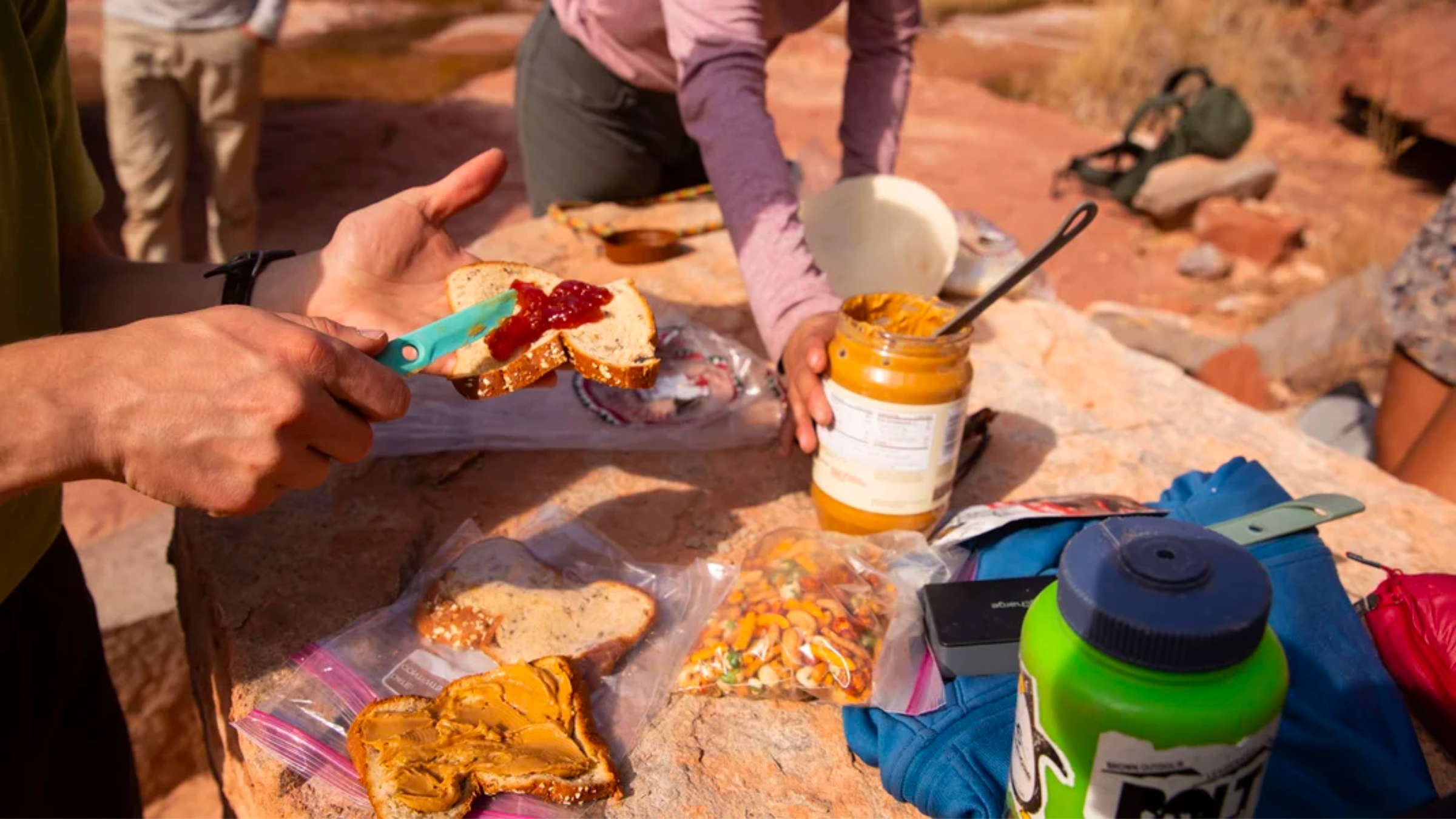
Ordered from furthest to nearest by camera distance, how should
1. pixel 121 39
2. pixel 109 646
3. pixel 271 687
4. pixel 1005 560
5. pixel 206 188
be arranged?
pixel 206 188 → pixel 121 39 → pixel 109 646 → pixel 1005 560 → pixel 271 687

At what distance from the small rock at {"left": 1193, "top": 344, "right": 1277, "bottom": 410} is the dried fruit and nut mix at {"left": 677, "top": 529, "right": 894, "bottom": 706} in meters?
3.09

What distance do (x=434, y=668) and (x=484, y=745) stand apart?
11.1 inches

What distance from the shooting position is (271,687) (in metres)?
1.70

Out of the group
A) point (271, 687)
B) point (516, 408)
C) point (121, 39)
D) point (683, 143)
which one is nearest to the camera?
point (271, 687)

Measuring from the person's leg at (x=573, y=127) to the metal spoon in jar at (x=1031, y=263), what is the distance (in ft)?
5.81

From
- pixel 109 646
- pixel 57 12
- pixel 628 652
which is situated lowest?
pixel 109 646

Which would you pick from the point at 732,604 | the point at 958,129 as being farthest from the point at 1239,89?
the point at 732,604

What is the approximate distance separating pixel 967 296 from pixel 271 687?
236cm

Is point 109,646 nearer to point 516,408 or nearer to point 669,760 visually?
point 516,408

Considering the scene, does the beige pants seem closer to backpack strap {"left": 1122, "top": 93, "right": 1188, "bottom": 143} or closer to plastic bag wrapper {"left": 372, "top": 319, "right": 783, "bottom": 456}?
plastic bag wrapper {"left": 372, "top": 319, "right": 783, "bottom": 456}

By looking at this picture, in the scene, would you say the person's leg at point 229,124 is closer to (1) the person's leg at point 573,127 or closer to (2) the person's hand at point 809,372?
(1) the person's leg at point 573,127

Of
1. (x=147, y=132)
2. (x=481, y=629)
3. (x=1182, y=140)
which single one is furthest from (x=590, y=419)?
(x=1182, y=140)

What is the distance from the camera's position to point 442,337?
5.54 ft

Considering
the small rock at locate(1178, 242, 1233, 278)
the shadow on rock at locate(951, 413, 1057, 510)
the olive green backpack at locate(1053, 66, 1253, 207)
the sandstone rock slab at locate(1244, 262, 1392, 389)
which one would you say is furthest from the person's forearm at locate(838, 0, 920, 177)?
the olive green backpack at locate(1053, 66, 1253, 207)
